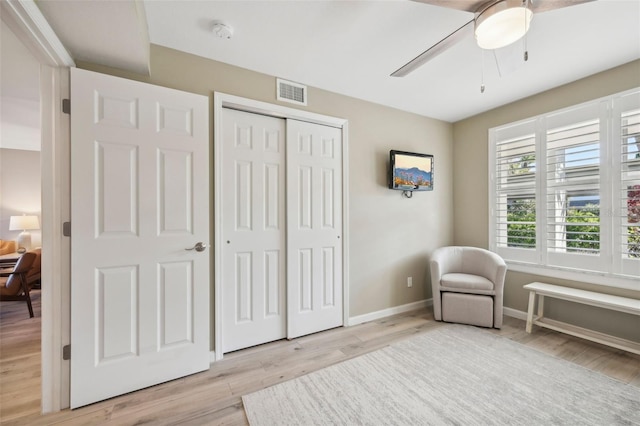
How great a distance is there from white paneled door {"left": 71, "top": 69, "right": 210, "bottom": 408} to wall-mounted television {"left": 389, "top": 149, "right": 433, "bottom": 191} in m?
2.12

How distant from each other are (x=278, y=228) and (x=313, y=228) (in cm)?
39

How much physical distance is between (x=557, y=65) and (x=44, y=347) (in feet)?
15.3

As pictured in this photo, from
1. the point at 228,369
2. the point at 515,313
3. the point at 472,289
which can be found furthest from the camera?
the point at 515,313

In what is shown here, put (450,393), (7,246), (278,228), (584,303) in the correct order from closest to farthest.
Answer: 1. (450,393)
2. (584,303)
3. (278,228)
4. (7,246)

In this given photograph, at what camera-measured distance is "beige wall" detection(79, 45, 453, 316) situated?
288 centimetres

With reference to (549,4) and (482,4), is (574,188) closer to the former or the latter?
(549,4)

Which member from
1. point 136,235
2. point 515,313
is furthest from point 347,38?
point 515,313

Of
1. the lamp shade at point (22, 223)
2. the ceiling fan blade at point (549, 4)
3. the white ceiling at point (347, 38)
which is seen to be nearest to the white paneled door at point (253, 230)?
the white ceiling at point (347, 38)

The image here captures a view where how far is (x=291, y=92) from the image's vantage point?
2641 mm

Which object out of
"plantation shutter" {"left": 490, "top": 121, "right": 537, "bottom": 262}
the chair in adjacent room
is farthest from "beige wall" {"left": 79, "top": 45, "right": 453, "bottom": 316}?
the chair in adjacent room

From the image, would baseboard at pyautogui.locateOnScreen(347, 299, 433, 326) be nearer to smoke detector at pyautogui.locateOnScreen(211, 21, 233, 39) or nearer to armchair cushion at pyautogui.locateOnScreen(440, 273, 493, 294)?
armchair cushion at pyautogui.locateOnScreen(440, 273, 493, 294)

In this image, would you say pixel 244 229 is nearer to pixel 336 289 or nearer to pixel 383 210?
pixel 336 289

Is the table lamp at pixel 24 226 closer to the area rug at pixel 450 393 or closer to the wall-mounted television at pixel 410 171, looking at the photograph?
the area rug at pixel 450 393

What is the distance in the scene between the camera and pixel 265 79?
2518 mm
